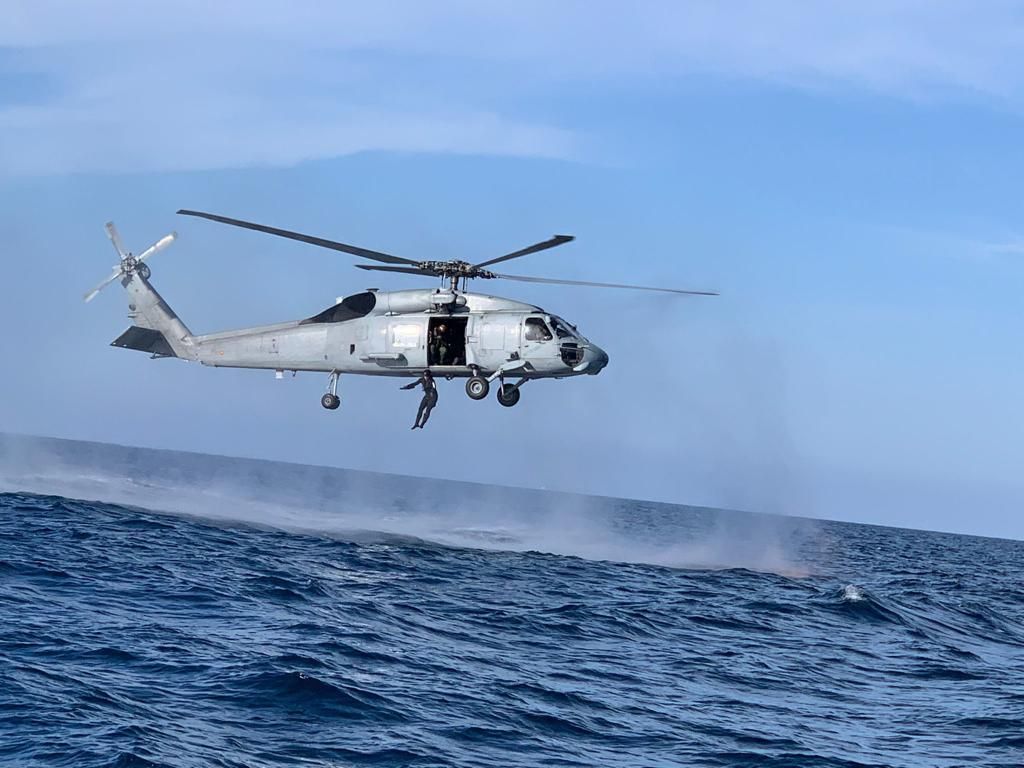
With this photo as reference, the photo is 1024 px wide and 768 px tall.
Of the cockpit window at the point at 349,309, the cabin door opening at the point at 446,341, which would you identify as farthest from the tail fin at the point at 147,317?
the cabin door opening at the point at 446,341

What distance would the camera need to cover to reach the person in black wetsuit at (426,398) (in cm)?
2797

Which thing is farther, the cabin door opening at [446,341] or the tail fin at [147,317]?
the tail fin at [147,317]

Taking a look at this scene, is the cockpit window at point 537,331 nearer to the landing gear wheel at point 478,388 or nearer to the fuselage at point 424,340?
the fuselage at point 424,340

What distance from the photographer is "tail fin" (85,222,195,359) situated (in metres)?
31.7

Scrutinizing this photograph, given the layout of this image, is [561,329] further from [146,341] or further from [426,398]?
[146,341]

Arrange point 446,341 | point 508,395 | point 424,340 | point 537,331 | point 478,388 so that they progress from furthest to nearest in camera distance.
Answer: point 446,341 → point 424,340 → point 508,395 → point 478,388 → point 537,331

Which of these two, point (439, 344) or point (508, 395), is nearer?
point (508, 395)

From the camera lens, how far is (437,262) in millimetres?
27656

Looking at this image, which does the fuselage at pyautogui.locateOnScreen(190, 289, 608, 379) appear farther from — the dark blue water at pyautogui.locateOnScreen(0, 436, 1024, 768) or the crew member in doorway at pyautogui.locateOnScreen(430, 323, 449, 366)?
the dark blue water at pyautogui.locateOnScreen(0, 436, 1024, 768)

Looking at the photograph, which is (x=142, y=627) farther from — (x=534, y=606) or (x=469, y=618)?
(x=534, y=606)

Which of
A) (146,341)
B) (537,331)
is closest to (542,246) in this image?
(537,331)

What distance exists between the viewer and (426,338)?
92.0 ft

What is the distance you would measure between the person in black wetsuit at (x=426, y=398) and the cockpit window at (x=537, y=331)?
118 inches

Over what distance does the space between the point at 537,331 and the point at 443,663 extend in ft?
32.4
